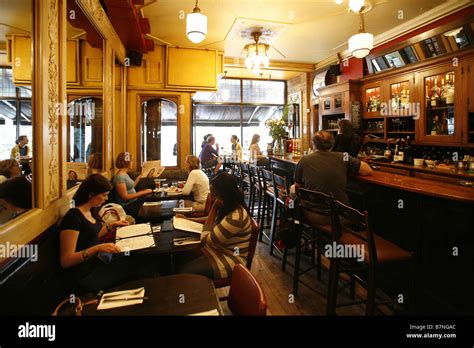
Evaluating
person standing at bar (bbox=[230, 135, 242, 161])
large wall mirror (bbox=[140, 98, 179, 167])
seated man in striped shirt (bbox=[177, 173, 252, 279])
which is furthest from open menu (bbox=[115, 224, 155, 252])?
person standing at bar (bbox=[230, 135, 242, 161])

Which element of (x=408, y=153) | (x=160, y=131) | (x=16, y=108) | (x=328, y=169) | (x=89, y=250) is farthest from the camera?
(x=160, y=131)

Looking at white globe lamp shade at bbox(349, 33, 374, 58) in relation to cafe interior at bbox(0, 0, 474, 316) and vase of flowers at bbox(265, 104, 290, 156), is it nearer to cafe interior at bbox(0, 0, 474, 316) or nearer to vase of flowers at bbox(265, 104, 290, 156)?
cafe interior at bbox(0, 0, 474, 316)

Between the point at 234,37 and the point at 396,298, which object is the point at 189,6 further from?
the point at 396,298

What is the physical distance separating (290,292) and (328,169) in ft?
4.11

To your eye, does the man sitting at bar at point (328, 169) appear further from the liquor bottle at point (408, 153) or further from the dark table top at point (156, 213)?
the liquor bottle at point (408, 153)

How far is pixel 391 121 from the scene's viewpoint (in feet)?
17.1

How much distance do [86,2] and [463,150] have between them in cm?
490

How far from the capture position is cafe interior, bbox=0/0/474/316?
5.44 ft

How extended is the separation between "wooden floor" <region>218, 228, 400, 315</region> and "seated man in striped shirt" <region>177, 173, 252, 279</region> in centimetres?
57

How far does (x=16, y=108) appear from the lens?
163cm

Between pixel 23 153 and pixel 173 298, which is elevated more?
pixel 23 153

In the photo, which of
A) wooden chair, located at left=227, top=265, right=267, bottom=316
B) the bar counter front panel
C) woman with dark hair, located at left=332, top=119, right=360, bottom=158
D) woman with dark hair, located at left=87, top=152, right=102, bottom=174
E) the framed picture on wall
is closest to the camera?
wooden chair, located at left=227, top=265, right=267, bottom=316

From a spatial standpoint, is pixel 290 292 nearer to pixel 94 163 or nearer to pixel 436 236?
pixel 436 236

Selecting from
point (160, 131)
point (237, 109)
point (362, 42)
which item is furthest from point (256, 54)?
point (237, 109)
